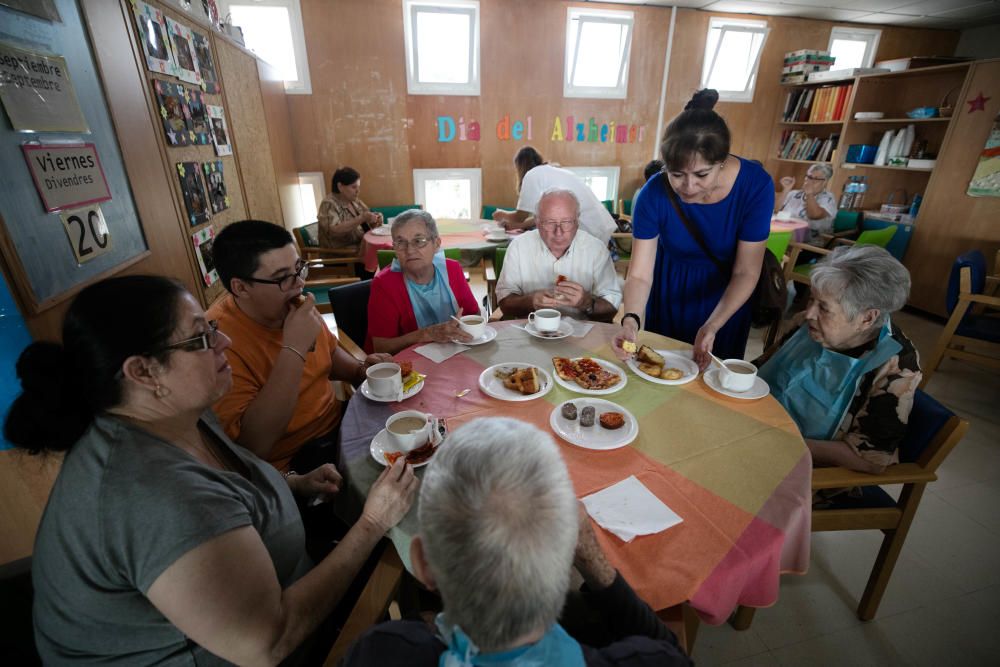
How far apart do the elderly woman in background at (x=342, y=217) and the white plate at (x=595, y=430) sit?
12.6 ft

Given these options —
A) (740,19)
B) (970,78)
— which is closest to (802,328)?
(970,78)

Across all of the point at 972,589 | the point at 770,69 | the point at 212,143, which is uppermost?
the point at 770,69

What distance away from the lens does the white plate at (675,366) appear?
60.6 inches

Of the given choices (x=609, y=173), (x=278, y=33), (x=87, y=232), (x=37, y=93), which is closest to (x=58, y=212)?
(x=87, y=232)

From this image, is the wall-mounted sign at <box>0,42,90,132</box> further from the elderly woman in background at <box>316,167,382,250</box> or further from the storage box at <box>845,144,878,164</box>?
the storage box at <box>845,144,878,164</box>

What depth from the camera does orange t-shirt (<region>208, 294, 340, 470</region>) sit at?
1425mm

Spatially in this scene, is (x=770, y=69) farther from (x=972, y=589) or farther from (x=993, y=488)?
(x=972, y=589)

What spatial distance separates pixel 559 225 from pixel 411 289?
0.87m

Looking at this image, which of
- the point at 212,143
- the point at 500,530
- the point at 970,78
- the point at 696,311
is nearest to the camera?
the point at 500,530

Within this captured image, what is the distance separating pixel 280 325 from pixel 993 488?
3762 mm

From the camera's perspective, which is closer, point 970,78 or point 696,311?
point 696,311

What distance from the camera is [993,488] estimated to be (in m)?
2.40

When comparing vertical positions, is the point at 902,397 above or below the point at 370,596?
above

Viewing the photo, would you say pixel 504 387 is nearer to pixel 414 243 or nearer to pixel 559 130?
pixel 414 243
